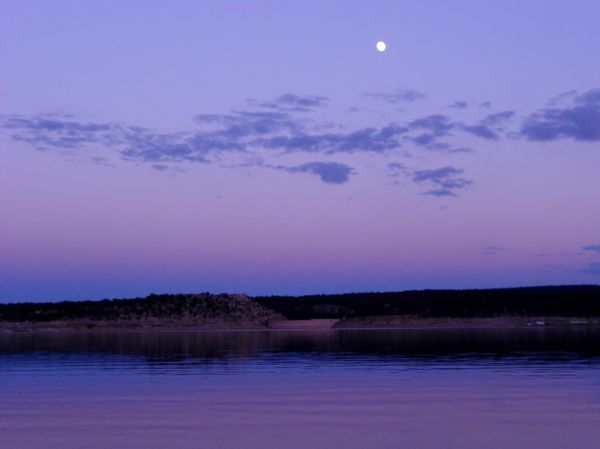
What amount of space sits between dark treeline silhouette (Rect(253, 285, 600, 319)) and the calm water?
227 ft

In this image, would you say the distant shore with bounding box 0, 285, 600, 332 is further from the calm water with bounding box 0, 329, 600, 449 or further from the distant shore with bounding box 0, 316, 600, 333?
the calm water with bounding box 0, 329, 600, 449

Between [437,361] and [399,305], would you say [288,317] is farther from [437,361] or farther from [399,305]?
[437,361]

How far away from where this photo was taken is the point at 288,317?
342 ft

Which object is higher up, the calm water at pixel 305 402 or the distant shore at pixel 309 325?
the distant shore at pixel 309 325

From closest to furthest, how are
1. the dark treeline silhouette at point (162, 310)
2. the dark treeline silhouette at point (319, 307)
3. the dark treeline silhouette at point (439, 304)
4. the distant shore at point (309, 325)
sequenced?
the distant shore at point (309, 325) < the dark treeline silhouette at point (162, 310) < the dark treeline silhouette at point (319, 307) < the dark treeline silhouette at point (439, 304)

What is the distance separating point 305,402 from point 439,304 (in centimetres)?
9786

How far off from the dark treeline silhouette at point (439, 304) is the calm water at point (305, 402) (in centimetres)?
6921

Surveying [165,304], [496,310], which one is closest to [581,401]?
[165,304]

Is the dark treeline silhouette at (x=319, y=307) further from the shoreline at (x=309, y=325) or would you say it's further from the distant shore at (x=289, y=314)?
the shoreline at (x=309, y=325)

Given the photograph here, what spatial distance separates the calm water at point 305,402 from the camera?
15.6 m

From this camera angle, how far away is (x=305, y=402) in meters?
20.8

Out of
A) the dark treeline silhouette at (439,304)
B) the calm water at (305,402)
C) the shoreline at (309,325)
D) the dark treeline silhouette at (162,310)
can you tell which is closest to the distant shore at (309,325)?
the shoreline at (309,325)

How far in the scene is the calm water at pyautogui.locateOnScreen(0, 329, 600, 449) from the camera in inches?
613

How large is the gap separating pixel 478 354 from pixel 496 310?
233 ft
